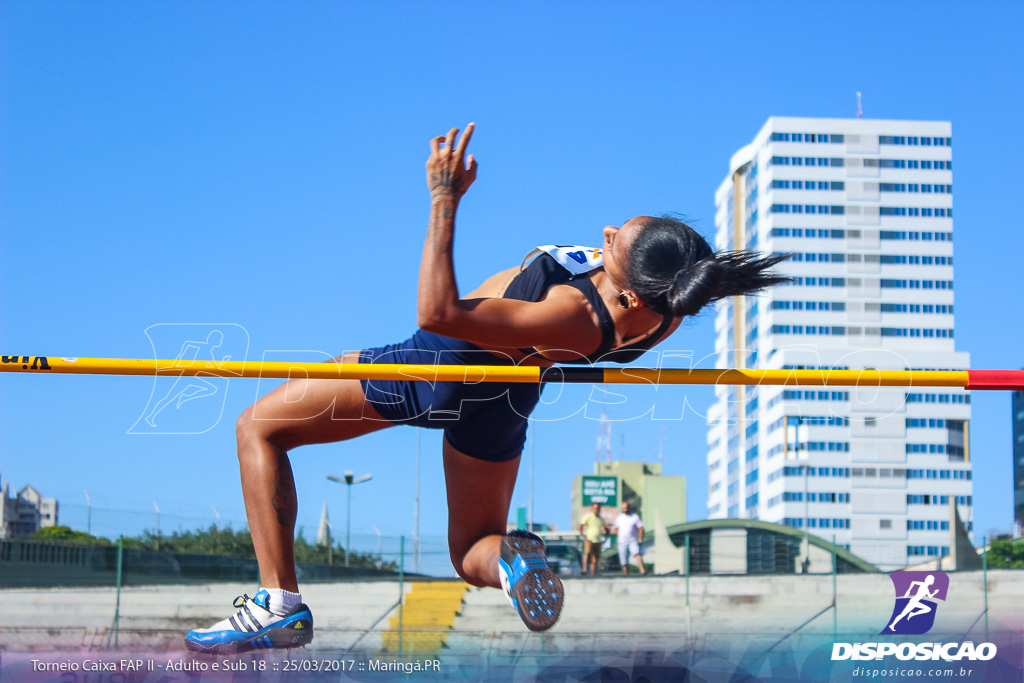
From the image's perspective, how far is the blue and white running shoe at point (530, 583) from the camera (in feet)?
8.32

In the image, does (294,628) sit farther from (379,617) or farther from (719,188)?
(719,188)

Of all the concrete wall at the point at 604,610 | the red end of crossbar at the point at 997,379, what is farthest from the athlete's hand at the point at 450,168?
the concrete wall at the point at 604,610

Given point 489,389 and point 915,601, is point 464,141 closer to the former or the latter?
point 489,389

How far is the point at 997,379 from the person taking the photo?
306 cm

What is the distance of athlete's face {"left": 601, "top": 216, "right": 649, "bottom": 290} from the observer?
2.65m

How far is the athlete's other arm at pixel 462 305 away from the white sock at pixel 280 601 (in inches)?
35.3

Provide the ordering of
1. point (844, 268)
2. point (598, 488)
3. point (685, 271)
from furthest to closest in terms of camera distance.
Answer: point (844, 268) → point (598, 488) → point (685, 271)

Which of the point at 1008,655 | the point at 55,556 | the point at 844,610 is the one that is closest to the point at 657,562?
the point at 844,610

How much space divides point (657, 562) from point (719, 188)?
99939 millimetres

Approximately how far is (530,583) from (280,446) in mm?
804

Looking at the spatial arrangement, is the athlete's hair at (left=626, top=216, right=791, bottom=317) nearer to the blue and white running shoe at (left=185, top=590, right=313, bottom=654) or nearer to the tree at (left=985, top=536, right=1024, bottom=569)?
the blue and white running shoe at (left=185, top=590, right=313, bottom=654)

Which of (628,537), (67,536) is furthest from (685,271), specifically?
(628,537)

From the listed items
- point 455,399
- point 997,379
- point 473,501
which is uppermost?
point 997,379

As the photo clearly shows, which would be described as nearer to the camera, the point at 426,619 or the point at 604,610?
the point at 426,619
